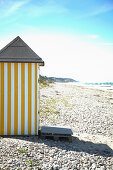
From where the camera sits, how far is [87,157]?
6.02 metres

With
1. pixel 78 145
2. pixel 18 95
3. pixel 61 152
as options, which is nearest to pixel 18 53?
pixel 18 95

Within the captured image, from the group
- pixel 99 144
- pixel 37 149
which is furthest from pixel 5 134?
pixel 99 144

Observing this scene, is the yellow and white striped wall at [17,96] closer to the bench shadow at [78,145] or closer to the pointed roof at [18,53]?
the pointed roof at [18,53]

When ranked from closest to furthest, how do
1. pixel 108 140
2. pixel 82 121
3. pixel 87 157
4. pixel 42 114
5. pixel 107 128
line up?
pixel 87 157 < pixel 108 140 < pixel 107 128 < pixel 82 121 < pixel 42 114

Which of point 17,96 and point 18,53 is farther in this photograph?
point 18,53

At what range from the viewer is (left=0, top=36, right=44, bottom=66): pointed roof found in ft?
24.6

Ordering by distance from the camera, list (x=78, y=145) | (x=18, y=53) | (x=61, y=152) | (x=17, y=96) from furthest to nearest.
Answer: (x=18, y=53) → (x=17, y=96) → (x=78, y=145) → (x=61, y=152)

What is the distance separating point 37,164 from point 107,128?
592cm

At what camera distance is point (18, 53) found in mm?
7840


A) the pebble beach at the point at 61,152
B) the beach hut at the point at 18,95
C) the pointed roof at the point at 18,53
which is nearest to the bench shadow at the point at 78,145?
the pebble beach at the point at 61,152

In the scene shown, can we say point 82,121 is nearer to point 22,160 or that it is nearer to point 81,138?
point 81,138

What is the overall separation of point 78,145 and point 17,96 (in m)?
3.03

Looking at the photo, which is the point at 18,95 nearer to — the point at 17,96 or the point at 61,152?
the point at 17,96

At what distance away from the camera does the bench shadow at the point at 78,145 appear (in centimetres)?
667
